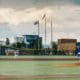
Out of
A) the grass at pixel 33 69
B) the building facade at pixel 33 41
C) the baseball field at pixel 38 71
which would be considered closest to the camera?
the building facade at pixel 33 41

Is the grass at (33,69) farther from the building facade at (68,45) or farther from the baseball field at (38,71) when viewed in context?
the building facade at (68,45)

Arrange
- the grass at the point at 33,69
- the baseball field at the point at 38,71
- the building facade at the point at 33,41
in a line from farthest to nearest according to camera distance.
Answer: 1. the grass at the point at 33,69
2. the baseball field at the point at 38,71
3. the building facade at the point at 33,41

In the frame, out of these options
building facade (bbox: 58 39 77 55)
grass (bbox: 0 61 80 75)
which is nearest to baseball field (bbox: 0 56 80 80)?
grass (bbox: 0 61 80 75)

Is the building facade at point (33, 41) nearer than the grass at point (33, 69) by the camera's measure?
Yes

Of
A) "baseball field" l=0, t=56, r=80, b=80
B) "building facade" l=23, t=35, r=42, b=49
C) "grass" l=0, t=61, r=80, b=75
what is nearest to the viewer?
"building facade" l=23, t=35, r=42, b=49

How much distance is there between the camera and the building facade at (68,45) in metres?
5.23

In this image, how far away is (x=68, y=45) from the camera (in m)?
5.26

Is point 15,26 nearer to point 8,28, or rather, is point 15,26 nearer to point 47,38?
point 8,28

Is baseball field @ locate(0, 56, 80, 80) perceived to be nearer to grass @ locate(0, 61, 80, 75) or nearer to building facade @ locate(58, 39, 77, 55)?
grass @ locate(0, 61, 80, 75)

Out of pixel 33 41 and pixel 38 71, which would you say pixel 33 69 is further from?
pixel 33 41

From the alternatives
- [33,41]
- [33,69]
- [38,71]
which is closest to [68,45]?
[33,41]

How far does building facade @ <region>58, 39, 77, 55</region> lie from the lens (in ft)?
17.2

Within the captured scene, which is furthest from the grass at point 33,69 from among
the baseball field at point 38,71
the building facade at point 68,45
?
the building facade at point 68,45

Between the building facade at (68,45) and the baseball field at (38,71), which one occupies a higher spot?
the building facade at (68,45)
